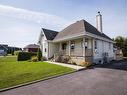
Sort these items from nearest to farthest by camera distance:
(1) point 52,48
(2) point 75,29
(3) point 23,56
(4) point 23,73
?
(4) point 23,73 < (2) point 75,29 < (1) point 52,48 < (3) point 23,56

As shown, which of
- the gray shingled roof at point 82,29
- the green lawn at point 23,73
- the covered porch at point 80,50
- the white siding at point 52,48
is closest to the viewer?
the green lawn at point 23,73

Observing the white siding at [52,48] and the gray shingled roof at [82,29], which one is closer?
the gray shingled roof at [82,29]

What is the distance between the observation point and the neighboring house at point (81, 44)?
1560cm

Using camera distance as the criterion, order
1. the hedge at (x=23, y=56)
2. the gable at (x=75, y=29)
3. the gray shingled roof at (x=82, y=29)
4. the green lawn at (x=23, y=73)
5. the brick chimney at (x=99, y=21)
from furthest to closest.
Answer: the hedge at (x=23, y=56), the brick chimney at (x=99, y=21), the gable at (x=75, y=29), the gray shingled roof at (x=82, y=29), the green lawn at (x=23, y=73)

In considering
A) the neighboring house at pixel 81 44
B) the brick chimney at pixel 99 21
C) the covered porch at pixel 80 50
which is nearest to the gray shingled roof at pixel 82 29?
the neighboring house at pixel 81 44

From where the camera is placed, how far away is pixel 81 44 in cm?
1714

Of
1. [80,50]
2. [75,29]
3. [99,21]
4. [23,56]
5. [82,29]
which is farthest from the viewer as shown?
[23,56]

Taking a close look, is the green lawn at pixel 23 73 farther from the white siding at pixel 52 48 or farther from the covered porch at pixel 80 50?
the white siding at pixel 52 48

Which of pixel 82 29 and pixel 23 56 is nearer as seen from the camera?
pixel 82 29

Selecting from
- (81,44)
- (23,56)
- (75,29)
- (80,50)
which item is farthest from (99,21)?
(23,56)

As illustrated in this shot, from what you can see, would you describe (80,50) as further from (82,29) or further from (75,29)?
(75,29)

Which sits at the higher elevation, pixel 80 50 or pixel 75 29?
pixel 75 29

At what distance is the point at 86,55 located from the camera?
1496 centimetres

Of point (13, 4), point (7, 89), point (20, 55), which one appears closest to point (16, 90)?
point (7, 89)
